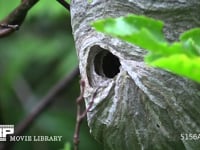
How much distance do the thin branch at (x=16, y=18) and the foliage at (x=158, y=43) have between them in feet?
3.49

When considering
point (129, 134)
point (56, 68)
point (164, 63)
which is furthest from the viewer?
point (56, 68)

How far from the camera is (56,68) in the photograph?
12.9ft

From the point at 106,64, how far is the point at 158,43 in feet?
3.40

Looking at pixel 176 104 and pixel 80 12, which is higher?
pixel 80 12

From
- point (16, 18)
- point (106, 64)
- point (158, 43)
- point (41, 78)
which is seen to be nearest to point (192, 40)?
point (158, 43)

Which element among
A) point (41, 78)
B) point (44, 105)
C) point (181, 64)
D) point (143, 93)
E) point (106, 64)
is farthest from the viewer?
point (41, 78)

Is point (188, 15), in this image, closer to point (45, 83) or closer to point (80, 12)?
point (80, 12)

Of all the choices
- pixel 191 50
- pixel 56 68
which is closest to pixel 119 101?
pixel 191 50

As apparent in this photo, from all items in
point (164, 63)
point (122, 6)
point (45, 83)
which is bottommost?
point (45, 83)

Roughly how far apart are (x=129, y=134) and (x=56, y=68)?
6.58ft

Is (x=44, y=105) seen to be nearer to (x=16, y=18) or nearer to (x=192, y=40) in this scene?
(x=16, y=18)

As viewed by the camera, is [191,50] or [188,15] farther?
[188,15]

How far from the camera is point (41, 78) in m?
4.23

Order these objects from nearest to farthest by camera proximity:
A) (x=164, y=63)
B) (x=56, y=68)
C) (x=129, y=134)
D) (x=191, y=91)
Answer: (x=164, y=63) < (x=191, y=91) < (x=129, y=134) < (x=56, y=68)
